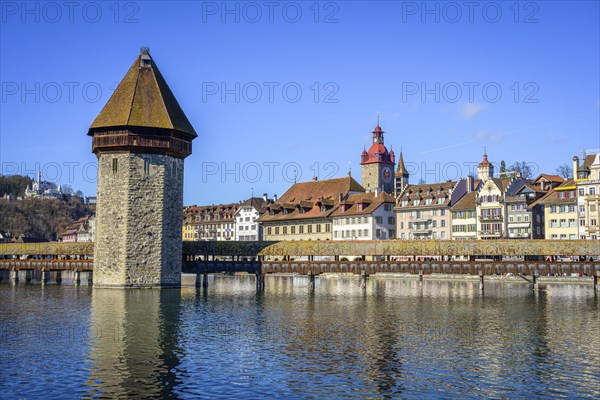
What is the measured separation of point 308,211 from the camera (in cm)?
8675

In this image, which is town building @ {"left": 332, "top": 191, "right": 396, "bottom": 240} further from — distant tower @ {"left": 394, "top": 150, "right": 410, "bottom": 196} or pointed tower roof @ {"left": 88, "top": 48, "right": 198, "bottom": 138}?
pointed tower roof @ {"left": 88, "top": 48, "right": 198, "bottom": 138}

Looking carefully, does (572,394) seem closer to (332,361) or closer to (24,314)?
(332,361)

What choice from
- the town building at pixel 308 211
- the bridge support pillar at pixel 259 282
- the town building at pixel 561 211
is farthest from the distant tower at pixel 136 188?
the town building at pixel 308 211

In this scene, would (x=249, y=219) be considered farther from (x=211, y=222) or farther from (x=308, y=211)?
(x=308, y=211)

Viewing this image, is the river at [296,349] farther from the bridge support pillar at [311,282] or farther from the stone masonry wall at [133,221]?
the bridge support pillar at [311,282]

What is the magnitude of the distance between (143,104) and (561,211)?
41.8m

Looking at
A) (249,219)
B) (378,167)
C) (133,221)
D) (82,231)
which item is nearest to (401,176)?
(378,167)

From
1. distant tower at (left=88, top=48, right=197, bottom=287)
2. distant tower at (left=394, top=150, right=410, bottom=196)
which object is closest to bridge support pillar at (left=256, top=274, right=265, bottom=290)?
distant tower at (left=88, top=48, right=197, bottom=287)

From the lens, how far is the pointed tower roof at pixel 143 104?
44438 mm

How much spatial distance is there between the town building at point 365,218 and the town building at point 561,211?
1728cm

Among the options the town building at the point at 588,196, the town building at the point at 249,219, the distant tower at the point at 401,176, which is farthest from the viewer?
the distant tower at the point at 401,176

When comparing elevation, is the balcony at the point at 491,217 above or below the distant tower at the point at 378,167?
below

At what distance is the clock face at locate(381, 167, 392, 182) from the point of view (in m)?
99.8

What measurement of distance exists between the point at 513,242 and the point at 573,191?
20.8m
